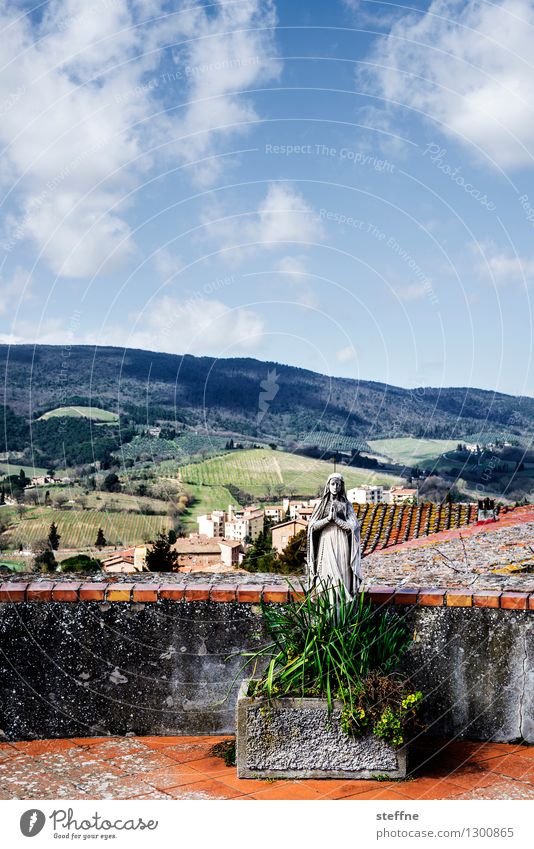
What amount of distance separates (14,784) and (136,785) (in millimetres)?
604

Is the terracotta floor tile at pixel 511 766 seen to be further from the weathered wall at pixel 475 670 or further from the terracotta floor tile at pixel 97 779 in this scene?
the terracotta floor tile at pixel 97 779

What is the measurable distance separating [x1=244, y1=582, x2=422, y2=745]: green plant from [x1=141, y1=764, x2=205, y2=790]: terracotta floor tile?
1.63 ft

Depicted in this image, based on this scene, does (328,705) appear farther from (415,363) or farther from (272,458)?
(272,458)

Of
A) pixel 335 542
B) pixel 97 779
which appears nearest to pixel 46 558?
pixel 97 779

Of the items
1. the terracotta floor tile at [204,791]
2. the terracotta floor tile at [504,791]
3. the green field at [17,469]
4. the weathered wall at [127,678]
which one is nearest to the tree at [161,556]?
the green field at [17,469]

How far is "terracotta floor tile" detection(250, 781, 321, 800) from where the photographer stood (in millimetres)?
3660

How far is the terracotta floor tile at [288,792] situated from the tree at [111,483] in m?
10.3

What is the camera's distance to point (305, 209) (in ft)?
32.7

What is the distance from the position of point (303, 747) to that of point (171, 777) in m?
0.68

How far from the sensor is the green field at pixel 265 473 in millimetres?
13344

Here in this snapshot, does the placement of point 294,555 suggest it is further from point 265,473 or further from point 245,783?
point 245,783

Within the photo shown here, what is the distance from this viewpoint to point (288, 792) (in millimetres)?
3721

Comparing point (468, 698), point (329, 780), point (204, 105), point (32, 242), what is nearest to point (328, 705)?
point (329, 780)

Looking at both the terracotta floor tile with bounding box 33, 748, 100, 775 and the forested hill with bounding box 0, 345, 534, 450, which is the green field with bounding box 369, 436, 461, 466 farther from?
the terracotta floor tile with bounding box 33, 748, 100, 775
